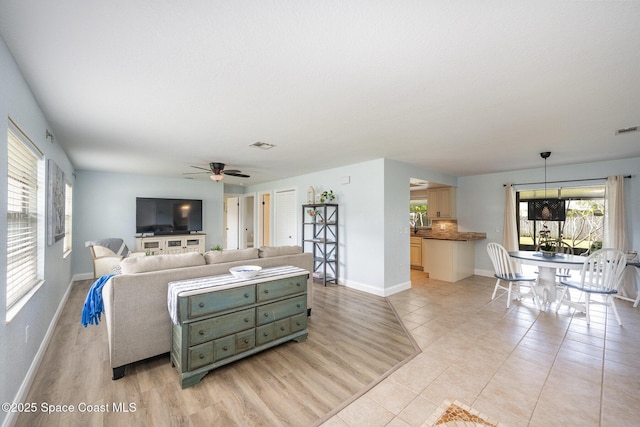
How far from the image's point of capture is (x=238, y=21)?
4.59 feet

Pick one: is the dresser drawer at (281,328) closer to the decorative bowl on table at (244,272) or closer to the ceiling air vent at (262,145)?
the decorative bowl on table at (244,272)

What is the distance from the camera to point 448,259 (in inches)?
222

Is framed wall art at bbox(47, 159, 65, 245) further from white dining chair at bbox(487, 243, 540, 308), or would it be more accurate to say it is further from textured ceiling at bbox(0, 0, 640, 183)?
white dining chair at bbox(487, 243, 540, 308)

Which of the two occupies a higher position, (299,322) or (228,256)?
(228,256)

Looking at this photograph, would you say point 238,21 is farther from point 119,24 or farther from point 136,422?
point 136,422

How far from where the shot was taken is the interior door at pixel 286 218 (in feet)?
21.6

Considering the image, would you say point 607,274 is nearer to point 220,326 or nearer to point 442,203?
point 442,203

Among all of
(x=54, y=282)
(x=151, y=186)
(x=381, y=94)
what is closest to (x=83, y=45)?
(x=381, y=94)

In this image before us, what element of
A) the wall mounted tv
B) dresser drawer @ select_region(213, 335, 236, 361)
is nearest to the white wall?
dresser drawer @ select_region(213, 335, 236, 361)

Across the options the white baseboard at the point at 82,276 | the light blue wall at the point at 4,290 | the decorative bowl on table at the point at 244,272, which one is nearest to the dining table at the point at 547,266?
the decorative bowl on table at the point at 244,272

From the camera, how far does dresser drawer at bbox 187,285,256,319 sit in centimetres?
217

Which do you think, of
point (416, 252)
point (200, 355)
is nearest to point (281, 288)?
point (200, 355)

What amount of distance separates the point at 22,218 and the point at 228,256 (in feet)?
5.57

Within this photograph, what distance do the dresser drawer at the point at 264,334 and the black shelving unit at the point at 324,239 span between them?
251cm
